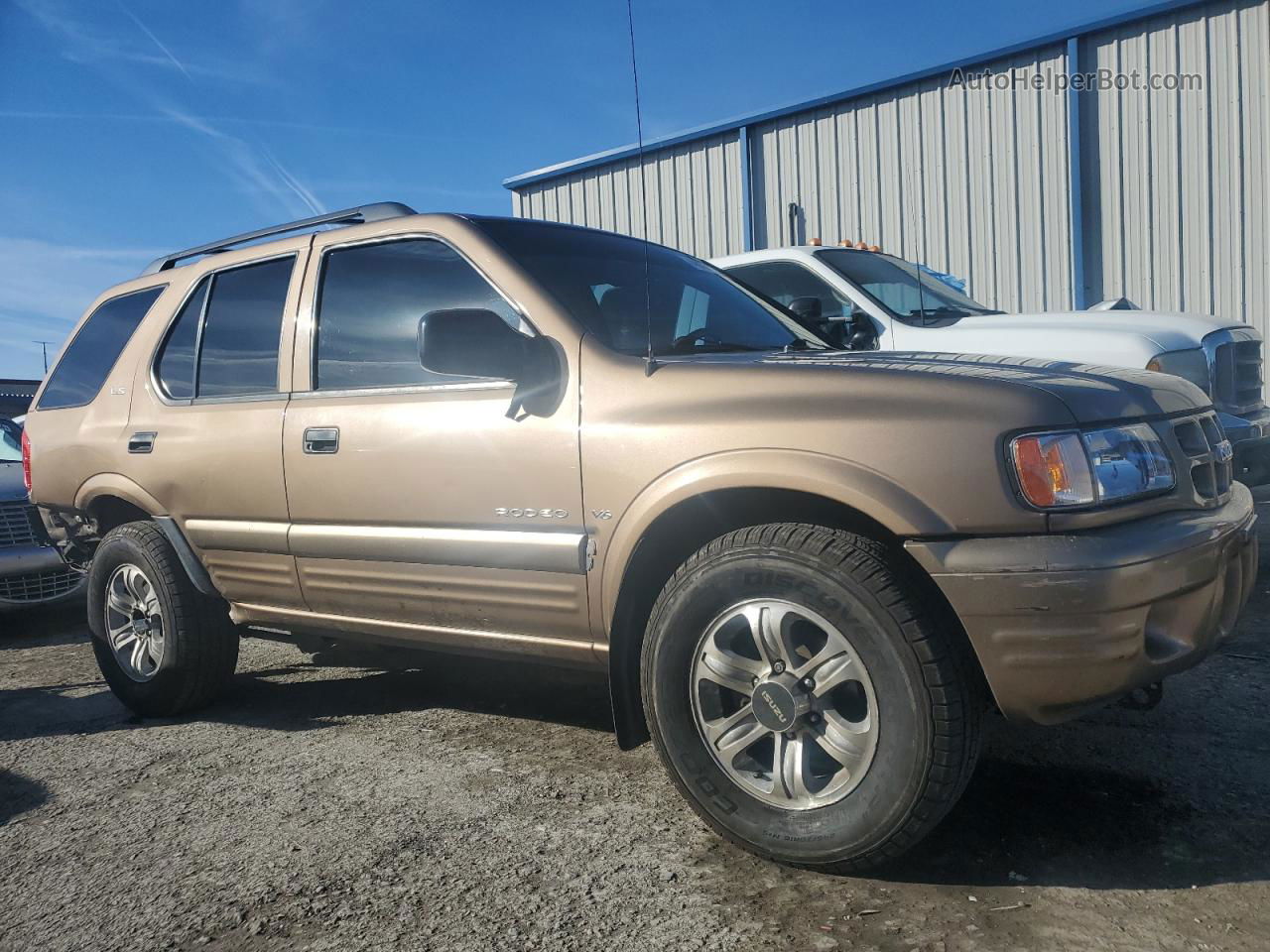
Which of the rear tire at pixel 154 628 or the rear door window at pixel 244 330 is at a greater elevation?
the rear door window at pixel 244 330

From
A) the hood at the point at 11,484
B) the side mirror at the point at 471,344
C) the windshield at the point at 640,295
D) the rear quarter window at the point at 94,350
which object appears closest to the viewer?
the side mirror at the point at 471,344

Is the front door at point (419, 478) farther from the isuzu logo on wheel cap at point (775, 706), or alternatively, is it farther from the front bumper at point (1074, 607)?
the front bumper at point (1074, 607)

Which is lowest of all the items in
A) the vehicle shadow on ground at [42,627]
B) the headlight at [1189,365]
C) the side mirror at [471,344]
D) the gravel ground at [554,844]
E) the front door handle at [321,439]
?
the vehicle shadow on ground at [42,627]

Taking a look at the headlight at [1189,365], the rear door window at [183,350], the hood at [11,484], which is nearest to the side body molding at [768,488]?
the rear door window at [183,350]

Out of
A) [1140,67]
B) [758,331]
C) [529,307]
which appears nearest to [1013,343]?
[758,331]

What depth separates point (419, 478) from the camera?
307cm

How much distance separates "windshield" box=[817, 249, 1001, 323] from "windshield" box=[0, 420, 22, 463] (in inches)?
227

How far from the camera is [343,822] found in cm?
281

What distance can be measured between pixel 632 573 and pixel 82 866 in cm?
162

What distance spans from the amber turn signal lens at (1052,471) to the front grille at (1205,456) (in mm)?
485

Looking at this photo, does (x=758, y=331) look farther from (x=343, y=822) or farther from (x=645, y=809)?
(x=343, y=822)

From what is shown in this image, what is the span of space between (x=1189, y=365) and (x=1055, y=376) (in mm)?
3412

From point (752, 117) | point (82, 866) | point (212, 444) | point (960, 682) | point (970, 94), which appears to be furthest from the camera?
point (752, 117)

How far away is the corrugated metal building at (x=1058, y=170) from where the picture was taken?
9.47m
